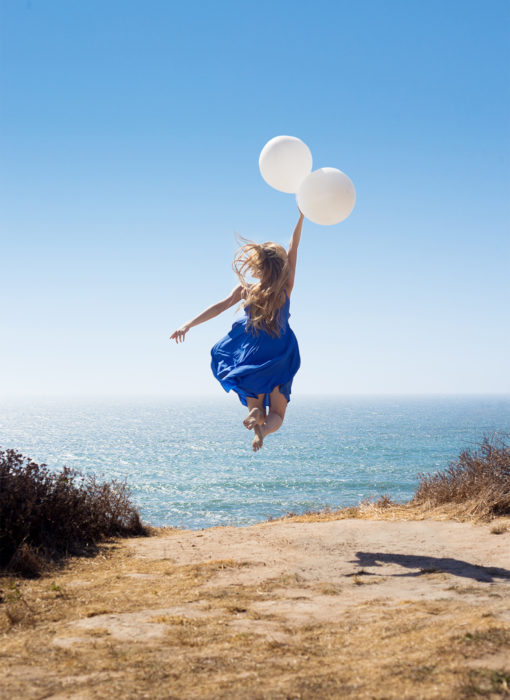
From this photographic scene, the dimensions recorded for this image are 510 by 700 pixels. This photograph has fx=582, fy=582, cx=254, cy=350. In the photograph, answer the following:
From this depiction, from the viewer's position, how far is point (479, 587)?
18.4ft

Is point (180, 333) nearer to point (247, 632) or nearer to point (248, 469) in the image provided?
point (247, 632)

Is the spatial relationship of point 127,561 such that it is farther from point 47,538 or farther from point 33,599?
point 33,599

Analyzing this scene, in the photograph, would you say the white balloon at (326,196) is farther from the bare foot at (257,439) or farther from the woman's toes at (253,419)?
the bare foot at (257,439)

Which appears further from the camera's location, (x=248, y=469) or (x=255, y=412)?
(x=248, y=469)

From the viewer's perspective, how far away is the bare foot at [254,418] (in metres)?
6.61

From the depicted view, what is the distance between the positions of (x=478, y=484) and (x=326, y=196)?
614 cm

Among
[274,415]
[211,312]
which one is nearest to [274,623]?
[274,415]

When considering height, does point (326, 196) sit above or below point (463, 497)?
above

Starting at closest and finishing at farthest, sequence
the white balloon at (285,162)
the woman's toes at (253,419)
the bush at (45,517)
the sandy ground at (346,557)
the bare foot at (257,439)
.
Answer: the sandy ground at (346,557) → the bare foot at (257,439) → the woman's toes at (253,419) → the bush at (45,517) → the white balloon at (285,162)

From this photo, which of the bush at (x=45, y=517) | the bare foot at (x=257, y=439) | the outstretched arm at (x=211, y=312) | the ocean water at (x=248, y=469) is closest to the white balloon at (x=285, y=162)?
the outstretched arm at (x=211, y=312)

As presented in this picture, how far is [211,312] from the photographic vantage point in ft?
23.9

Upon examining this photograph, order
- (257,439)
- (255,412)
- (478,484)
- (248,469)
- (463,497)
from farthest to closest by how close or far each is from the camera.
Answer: (248,469)
(463,497)
(478,484)
(255,412)
(257,439)

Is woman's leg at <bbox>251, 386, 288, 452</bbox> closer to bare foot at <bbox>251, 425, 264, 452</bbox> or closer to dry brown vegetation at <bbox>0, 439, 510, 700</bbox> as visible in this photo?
bare foot at <bbox>251, 425, 264, 452</bbox>

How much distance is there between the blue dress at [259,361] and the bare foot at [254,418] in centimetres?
24
